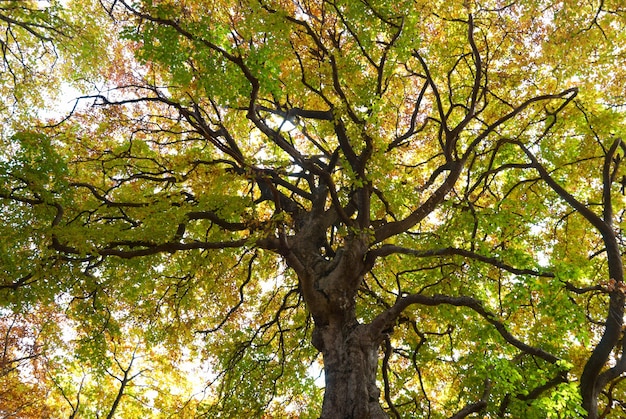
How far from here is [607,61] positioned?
7664 mm

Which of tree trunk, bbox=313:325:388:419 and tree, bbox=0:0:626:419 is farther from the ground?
tree, bbox=0:0:626:419

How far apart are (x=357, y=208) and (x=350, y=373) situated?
2847 millimetres

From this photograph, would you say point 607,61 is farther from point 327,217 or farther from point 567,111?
point 327,217

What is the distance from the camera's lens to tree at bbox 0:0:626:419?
239 inches

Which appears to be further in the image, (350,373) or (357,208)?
(357,208)

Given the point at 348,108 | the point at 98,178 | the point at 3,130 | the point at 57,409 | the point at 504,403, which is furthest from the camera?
the point at 57,409

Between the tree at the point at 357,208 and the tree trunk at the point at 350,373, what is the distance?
3cm

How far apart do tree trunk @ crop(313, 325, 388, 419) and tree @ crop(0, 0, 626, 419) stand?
0.03 m

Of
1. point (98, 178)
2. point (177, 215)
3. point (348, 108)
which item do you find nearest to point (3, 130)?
point (98, 178)

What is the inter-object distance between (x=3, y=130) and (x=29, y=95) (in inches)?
44.9

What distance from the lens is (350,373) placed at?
242 inches

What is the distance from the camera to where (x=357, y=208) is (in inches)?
300

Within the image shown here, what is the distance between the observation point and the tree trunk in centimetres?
583

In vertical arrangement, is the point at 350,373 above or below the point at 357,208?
below
